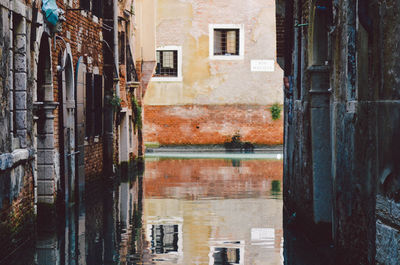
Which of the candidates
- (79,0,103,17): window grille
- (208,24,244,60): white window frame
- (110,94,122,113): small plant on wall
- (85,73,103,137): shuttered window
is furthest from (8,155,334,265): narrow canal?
(208,24,244,60): white window frame

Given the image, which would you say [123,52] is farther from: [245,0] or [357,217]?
[357,217]

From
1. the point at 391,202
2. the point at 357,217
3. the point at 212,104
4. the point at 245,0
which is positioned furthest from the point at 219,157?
the point at 391,202

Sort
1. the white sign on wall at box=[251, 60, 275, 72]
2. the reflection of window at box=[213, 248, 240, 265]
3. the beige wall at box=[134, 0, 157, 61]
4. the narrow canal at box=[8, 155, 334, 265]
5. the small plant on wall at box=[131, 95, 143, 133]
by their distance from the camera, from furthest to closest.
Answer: the white sign on wall at box=[251, 60, 275, 72]
the beige wall at box=[134, 0, 157, 61]
the small plant on wall at box=[131, 95, 143, 133]
the narrow canal at box=[8, 155, 334, 265]
the reflection of window at box=[213, 248, 240, 265]

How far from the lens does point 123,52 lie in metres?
19.7

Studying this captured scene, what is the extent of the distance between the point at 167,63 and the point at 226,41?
244cm

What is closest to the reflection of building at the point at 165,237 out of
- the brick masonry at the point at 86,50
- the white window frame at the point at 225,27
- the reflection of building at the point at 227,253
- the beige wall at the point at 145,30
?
the reflection of building at the point at 227,253

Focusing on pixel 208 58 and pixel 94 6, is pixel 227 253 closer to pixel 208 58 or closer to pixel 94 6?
pixel 94 6

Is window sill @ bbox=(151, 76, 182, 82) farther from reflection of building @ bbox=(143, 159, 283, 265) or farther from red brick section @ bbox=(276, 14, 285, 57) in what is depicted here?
red brick section @ bbox=(276, 14, 285, 57)

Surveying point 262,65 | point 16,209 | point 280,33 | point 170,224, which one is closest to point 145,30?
point 280,33

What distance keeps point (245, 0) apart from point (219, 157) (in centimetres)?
696

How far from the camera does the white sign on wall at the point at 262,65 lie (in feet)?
97.3

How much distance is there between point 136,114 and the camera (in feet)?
70.2

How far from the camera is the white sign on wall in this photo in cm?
2967

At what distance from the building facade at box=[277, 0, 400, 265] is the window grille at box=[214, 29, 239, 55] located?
17.3m
